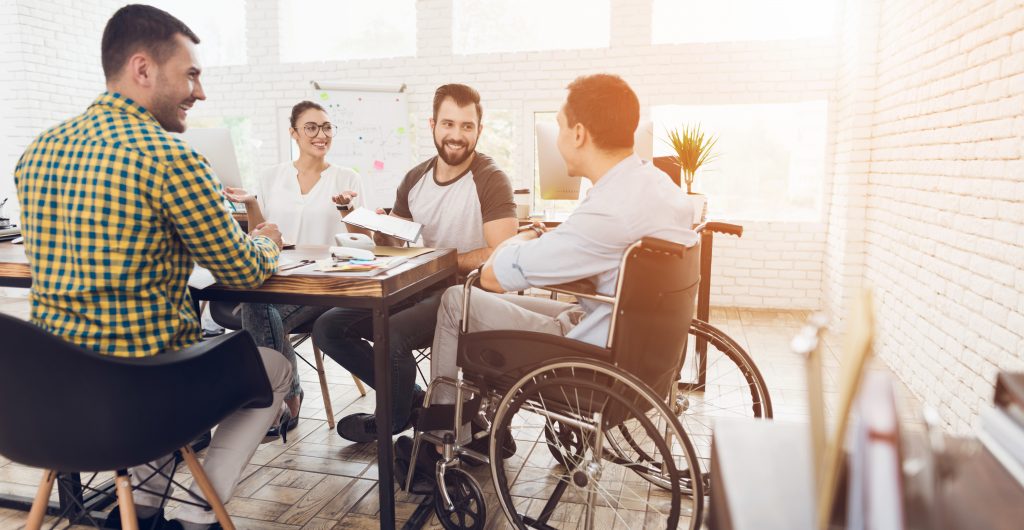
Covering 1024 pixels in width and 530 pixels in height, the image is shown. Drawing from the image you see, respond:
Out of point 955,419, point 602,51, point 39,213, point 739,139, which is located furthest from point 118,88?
point 739,139

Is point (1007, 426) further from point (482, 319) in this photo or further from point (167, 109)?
point (167, 109)

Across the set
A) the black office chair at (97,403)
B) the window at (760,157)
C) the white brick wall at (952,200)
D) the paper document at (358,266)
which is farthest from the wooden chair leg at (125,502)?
the window at (760,157)

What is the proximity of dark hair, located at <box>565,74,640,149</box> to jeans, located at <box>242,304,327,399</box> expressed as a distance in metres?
1.28

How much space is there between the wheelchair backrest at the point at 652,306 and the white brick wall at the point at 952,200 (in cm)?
117

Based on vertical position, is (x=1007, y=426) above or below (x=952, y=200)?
below

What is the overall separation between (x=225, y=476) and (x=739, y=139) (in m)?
4.11

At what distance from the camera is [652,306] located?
139 centimetres

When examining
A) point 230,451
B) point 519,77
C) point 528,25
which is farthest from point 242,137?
point 230,451

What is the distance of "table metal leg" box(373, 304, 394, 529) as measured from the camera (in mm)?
1533

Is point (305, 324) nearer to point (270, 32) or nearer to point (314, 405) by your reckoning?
point (314, 405)

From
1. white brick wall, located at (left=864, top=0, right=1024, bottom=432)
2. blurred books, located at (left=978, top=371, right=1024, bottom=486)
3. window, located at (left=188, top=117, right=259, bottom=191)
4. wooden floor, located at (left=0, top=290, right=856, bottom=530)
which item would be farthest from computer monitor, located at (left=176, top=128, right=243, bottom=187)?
white brick wall, located at (left=864, top=0, right=1024, bottom=432)

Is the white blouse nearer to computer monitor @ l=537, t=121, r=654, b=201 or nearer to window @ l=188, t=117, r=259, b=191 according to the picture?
computer monitor @ l=537, t=121, r=654, b=201

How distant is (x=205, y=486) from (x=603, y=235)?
1.10m

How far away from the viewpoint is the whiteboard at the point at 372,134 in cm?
500
